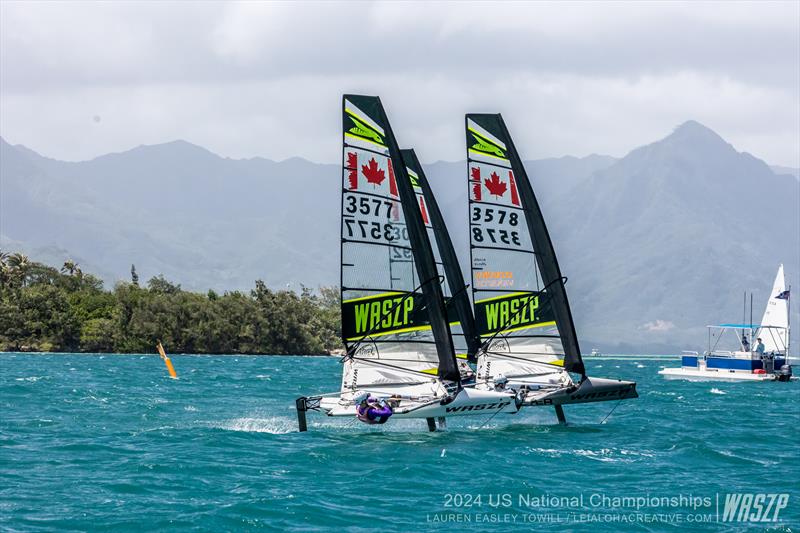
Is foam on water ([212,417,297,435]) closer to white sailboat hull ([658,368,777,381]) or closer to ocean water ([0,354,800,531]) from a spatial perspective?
ocean water ([0,354,800,531])

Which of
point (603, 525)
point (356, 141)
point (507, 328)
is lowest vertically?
point (603, 525)

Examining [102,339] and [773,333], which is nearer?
[773,333]

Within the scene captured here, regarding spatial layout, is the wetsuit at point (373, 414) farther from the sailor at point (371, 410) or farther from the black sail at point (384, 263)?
the black sail at point (384, 263)

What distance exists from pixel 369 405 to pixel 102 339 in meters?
107

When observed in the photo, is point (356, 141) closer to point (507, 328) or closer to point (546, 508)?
point (507, 328)

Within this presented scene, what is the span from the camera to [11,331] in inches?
5157

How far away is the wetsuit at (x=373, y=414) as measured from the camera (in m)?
33.9

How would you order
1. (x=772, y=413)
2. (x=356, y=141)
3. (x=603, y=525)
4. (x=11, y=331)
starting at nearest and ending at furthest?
1. (x=603, y=525)
2. (x=356, y=141)
3. (x=772, y=413)
4. (x=11, y=331)

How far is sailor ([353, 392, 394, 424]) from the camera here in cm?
3391

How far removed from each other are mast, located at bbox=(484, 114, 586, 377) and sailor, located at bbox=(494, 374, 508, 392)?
11.6 ft

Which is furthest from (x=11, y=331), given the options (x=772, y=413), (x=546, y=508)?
(x=546, y=508)

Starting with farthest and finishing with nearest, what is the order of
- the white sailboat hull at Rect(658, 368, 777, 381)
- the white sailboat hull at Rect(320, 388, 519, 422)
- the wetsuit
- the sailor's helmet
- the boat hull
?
the white sailboat hull at Rect(658, 368, 777, 381)
the boat hull
the white sailboat hull at Rect(320, 388, 519, 422)
the sailor's helmet
the wetsuit

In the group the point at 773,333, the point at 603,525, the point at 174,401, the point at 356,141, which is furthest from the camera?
the point at 773,333

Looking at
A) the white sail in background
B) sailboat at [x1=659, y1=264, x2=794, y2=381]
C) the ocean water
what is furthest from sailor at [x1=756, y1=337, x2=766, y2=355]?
the ocean water
